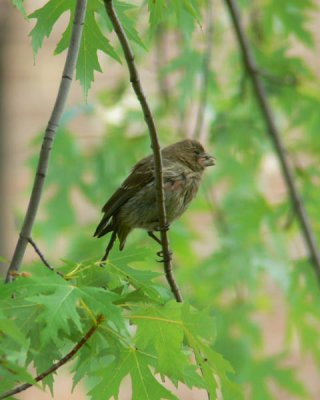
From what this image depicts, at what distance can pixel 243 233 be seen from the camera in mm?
6277

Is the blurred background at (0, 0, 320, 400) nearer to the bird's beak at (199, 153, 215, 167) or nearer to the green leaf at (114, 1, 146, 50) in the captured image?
the bird's beak at (199, 153, 215, 167)

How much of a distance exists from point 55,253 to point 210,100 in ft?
6.88

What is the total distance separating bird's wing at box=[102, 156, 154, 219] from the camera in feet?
14.2

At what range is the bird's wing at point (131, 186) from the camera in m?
4.33

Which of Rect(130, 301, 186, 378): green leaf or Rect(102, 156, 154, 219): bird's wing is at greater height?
Rect(102, 156, 154, 219): bird's wing

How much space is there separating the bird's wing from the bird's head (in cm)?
20

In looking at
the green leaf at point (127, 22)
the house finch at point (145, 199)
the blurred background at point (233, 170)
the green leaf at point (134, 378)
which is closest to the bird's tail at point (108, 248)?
the house finch at point (145, 199)

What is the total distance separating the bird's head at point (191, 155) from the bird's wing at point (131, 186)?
204 millimetres

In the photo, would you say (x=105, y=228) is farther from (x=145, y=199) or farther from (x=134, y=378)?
(x=134, y=378)

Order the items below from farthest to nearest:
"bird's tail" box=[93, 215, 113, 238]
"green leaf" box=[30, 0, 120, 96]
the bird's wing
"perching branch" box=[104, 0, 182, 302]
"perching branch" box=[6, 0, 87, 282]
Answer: the bird's wing → "bird's tail" box=[93, 215, 113, 238] → "green leaf" box=[30, 0, 120, 96] → "perching branch" box=[6, 0, 87, 282] → "perching branch" box=[104, 0, 182, 302]

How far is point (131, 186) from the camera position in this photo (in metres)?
4.41

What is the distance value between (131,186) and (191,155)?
48 cm

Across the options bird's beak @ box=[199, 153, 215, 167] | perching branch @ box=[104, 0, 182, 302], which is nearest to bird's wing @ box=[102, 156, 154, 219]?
bird's beak @ box=[199, 153, 215, 167]

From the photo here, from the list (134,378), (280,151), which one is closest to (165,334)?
(134,378)
